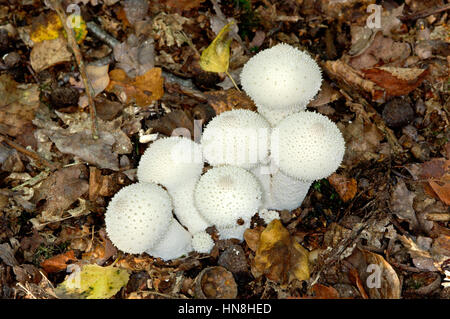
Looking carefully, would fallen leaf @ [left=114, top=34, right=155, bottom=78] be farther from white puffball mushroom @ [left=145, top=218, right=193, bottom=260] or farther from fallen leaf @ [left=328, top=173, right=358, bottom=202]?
fallen leaf @ [left=328, top=173, right=358, bottom=202]

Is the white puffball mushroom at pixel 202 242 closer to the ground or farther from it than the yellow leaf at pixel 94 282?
farther from it

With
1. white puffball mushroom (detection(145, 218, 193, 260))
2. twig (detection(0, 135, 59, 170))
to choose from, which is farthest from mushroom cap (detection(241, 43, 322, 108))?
twig (detection(0, 135, 59, 170))

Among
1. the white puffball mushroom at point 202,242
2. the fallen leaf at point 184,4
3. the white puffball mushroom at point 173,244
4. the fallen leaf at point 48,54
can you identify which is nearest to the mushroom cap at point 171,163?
the white puffball mushroom at point 173,244

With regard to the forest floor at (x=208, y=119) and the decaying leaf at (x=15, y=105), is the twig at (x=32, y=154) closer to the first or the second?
the forest floor at (x=208, y=119)

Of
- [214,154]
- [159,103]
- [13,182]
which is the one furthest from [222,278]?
Answer: [13,182]

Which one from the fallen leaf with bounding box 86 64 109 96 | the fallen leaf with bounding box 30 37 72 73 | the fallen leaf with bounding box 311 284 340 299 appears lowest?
the fallen leaf with bounding box 311 284 340 299

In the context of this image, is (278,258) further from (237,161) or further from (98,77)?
(98,77)
